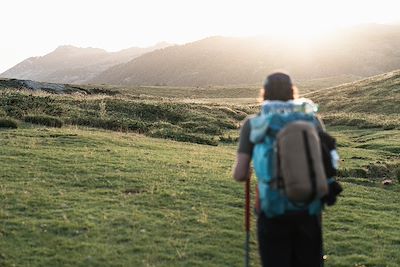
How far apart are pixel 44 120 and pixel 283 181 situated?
87.1 feet

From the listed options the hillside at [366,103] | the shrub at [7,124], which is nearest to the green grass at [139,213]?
the shrub at [7,124]

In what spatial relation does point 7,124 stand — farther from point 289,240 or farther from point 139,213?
point 289,240

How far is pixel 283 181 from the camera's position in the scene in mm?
6164

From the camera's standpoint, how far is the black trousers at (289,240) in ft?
20.7

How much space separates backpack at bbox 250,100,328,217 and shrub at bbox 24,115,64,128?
25602 mm

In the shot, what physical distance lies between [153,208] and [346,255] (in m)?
5.02

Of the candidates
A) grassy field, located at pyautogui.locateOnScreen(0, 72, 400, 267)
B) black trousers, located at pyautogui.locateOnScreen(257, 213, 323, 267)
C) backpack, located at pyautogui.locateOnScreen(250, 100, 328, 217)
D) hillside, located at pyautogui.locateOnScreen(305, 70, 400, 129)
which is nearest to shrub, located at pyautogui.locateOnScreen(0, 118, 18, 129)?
grassy field, located at pyautogui.locateOnScreen(0, 72, 400, 267)

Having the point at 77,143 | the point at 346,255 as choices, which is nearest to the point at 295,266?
the point at 346,255

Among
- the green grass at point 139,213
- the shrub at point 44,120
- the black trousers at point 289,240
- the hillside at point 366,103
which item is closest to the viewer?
the black trousers at point 289,240

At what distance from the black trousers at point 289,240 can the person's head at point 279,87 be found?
1.53 m

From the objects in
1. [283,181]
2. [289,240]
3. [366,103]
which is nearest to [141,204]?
[289,240]

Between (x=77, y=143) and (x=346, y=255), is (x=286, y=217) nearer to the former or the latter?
(x=346, y=255)

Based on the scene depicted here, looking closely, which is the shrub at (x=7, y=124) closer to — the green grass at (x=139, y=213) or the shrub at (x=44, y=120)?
the shrub at (x=44, y=120)

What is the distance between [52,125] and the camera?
30.2 metres
